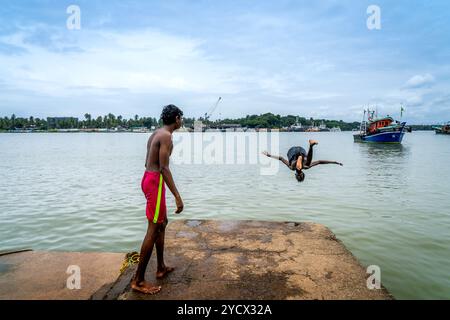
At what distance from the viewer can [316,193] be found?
1405 centimetres

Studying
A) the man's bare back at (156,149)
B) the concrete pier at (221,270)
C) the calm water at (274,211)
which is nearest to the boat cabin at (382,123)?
the calm water at (274,211)

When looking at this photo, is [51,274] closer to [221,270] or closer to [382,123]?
[221,270]

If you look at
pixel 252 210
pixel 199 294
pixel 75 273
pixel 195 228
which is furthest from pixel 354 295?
pixel 252 210

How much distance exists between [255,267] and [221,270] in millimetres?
530

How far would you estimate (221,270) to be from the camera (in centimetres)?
441

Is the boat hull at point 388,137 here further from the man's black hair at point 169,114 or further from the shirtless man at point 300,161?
the man's black hair at point 169,114

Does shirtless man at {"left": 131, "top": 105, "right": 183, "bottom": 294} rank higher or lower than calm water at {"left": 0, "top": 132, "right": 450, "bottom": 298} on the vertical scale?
higher

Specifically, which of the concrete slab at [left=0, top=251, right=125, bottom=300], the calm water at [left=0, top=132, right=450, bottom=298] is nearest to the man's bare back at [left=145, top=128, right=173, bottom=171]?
the concrete slab at [left=0, top=251, right=125, bottom=300]

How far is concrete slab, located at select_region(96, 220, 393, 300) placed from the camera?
149 inches

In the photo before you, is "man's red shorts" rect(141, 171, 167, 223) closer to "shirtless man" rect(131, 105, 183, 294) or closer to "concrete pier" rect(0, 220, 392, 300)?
"shirtless man" rect(131, 105, 183, 294)

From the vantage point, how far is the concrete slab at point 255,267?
12.4ft

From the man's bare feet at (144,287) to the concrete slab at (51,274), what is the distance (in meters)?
0.64

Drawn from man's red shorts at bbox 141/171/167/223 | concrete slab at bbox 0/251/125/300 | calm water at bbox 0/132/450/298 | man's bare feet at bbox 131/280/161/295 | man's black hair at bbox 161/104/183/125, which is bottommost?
calm water at bbox 0/132/450/298

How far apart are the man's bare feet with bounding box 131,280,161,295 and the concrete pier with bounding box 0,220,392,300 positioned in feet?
0.20
